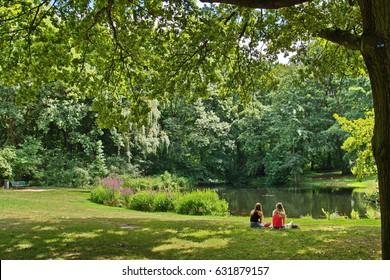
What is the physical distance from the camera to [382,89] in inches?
199

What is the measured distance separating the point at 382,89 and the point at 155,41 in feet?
22.6

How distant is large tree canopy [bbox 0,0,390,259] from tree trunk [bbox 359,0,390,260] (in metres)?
2.23

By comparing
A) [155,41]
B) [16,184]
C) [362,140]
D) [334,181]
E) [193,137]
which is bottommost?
[334,181]

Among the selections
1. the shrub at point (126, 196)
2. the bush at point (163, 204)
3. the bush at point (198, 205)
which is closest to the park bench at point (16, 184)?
the shrub at point (126, 196)

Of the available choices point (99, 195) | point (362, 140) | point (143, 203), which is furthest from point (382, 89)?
point (99, 195)

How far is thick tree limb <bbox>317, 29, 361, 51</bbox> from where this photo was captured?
23.0 ft

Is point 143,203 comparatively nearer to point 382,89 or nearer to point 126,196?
point 126,196

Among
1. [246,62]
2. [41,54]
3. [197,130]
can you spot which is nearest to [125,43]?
[41,54]

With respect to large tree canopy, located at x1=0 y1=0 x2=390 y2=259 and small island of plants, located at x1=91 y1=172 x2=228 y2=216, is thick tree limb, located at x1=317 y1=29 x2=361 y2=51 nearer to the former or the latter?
large tree canopy, located at x1=0 y1=0 x2=390 y2=259

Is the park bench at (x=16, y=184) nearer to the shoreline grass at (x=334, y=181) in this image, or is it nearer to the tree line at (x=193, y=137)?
the tree line at (x=193, y=137)

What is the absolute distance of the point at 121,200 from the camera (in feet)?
58.2

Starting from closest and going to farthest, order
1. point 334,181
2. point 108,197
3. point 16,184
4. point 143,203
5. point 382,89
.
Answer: point 382,89 → point 143,203 → point 108,197 → point 16,184 → point 334,181

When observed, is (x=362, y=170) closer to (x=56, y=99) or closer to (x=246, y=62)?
(x=246, y=62)

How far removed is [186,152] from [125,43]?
2609 cm
